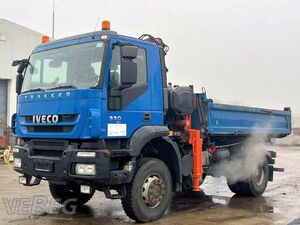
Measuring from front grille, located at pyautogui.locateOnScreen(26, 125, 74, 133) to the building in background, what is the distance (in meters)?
14.7

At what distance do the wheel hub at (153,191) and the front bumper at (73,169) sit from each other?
448mm

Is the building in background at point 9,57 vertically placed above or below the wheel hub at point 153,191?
above

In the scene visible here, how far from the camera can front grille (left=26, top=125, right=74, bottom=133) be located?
5.81 meters

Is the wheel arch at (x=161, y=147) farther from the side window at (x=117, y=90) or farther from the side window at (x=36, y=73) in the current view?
the side window at (x=36, y=73)

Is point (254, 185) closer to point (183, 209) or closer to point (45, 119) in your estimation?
point (183, 209)

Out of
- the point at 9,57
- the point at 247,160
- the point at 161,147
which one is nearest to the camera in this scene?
the point at 161,147

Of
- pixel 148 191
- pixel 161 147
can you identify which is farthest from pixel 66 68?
pixel 148 191

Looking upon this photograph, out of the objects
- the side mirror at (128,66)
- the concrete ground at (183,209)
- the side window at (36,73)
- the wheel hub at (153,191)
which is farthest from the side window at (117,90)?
the concrete ground at (183,209)

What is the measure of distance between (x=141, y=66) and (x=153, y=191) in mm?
1978

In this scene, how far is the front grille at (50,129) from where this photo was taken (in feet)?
19.1

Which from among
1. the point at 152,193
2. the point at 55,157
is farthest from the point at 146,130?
the point at 55,157

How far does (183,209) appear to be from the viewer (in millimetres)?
7445

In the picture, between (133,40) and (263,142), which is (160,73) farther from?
(263,142)

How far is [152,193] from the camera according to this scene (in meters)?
6.26
